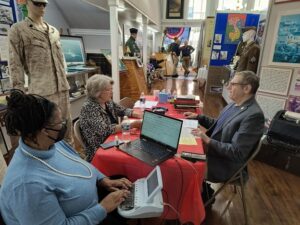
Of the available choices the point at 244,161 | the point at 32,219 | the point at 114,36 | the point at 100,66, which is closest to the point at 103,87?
the point at 32,219

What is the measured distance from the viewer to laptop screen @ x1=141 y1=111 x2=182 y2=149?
4.50ft

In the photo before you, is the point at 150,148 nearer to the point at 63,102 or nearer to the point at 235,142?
the point at 235,142

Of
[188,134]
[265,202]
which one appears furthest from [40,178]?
[265,202]

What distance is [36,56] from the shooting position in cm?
199

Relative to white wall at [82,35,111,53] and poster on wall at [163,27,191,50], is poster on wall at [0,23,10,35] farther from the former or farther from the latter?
poster on wall at [163,27,191,50]

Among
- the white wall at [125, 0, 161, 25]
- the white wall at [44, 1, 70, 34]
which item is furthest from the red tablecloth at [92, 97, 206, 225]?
the white wall at [44, 1, 70, 34]

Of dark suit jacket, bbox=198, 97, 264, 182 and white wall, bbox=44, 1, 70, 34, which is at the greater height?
white wall, bbox=44, 1, 70, 34

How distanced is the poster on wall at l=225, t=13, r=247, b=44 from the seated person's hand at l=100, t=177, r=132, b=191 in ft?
18.2

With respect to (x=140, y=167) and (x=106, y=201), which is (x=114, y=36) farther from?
(x=106, y=201)

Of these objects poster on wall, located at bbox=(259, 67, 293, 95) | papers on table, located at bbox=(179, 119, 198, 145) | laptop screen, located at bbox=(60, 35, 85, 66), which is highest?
laptop screen, located at bbox=(60, 35, 85, 66)

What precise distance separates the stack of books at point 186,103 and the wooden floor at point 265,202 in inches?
38.0

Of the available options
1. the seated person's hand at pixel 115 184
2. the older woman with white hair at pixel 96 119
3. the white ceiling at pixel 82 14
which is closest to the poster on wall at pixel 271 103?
the older woman with white hair at pixel 96 119

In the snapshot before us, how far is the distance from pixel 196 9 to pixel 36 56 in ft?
32.2

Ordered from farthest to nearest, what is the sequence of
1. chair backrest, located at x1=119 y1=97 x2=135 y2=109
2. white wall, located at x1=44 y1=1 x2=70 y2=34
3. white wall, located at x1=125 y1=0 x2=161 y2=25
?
1. white wall, located at x1=125 y1=0 x2=161 y2=25
2. white wall, located at x1=44 y1=1 x2=70 y2=34
3. chair backrest, located at x1=119 y1=97 x2=135 y2=109
